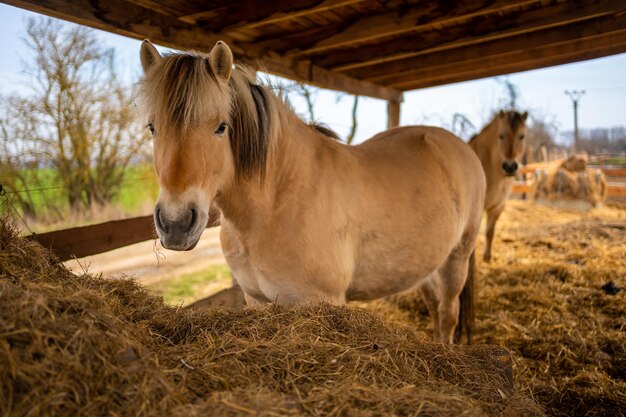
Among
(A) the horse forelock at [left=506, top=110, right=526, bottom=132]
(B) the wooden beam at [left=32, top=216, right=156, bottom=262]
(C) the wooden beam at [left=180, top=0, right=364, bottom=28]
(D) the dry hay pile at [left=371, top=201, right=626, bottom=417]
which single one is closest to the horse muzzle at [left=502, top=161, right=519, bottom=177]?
(A) the horse forelock at [left=506, top=110, right=526, bottom=132]

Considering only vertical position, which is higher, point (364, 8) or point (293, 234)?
point (364, 8)

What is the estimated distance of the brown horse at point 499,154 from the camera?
5.99 m

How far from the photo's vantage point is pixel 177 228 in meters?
1.65

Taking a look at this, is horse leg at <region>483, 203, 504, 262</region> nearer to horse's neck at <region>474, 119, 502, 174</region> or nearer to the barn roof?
horse's neck at <region>474, 119, 502, 174</region>

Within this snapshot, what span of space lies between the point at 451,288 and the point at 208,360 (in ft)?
8.91

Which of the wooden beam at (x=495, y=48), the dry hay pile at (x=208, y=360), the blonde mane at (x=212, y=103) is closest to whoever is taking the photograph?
the dry hay pile at (x=208, y=360)

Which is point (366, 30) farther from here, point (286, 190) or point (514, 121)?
point (514, 121)

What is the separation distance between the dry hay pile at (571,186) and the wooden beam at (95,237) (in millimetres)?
10426

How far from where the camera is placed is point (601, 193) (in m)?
10.4

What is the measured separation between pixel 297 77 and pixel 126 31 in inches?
77.6

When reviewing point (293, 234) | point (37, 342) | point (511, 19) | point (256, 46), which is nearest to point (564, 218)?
point (511, 19)

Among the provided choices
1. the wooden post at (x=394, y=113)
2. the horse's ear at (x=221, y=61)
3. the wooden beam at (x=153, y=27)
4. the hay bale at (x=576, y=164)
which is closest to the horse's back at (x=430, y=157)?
the wooden beam at (x=153, y=27)

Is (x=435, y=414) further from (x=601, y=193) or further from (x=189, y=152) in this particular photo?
(x=601, y=193)

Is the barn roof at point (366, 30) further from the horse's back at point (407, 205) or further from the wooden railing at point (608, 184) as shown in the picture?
the wooden railing at point (608, 184)
